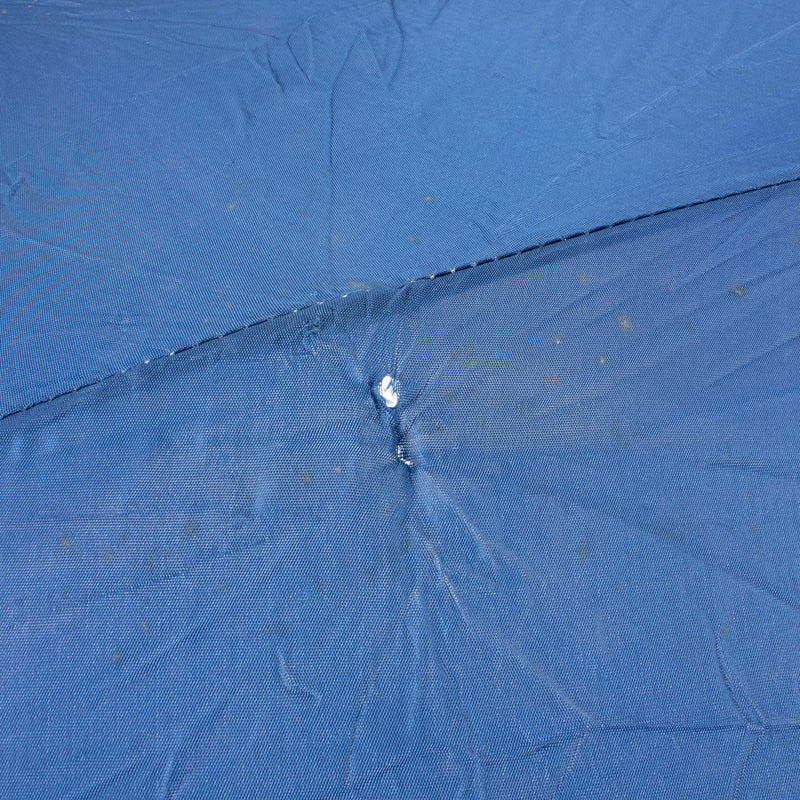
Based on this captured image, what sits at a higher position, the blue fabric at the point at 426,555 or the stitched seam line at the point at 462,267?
the stitched seam line at the point at 462,267

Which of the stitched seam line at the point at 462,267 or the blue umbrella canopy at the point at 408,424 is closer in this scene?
the blue umbrella canopy at the point at 408,424

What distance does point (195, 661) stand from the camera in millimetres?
681

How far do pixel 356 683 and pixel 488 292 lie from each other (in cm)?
48

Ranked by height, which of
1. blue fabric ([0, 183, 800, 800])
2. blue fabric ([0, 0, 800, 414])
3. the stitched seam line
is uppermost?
blue fabric ([0, 0, 800, 414])

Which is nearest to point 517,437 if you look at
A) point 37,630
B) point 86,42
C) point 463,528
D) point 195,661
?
point 463,528

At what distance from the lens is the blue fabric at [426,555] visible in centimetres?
67

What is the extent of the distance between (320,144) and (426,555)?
60 centimetres

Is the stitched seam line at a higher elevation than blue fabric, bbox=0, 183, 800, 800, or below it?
higher

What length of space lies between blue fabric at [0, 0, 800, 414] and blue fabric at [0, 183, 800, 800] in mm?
75

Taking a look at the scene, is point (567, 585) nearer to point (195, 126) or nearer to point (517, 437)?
point (517, 437)

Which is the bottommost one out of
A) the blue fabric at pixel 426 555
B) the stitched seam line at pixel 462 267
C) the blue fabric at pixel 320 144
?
the blue fabric at pixel 426 555

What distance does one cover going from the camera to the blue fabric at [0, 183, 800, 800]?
2.20 ft

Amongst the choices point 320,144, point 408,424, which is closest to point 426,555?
point 408,424

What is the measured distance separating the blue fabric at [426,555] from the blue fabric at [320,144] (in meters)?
0.08
